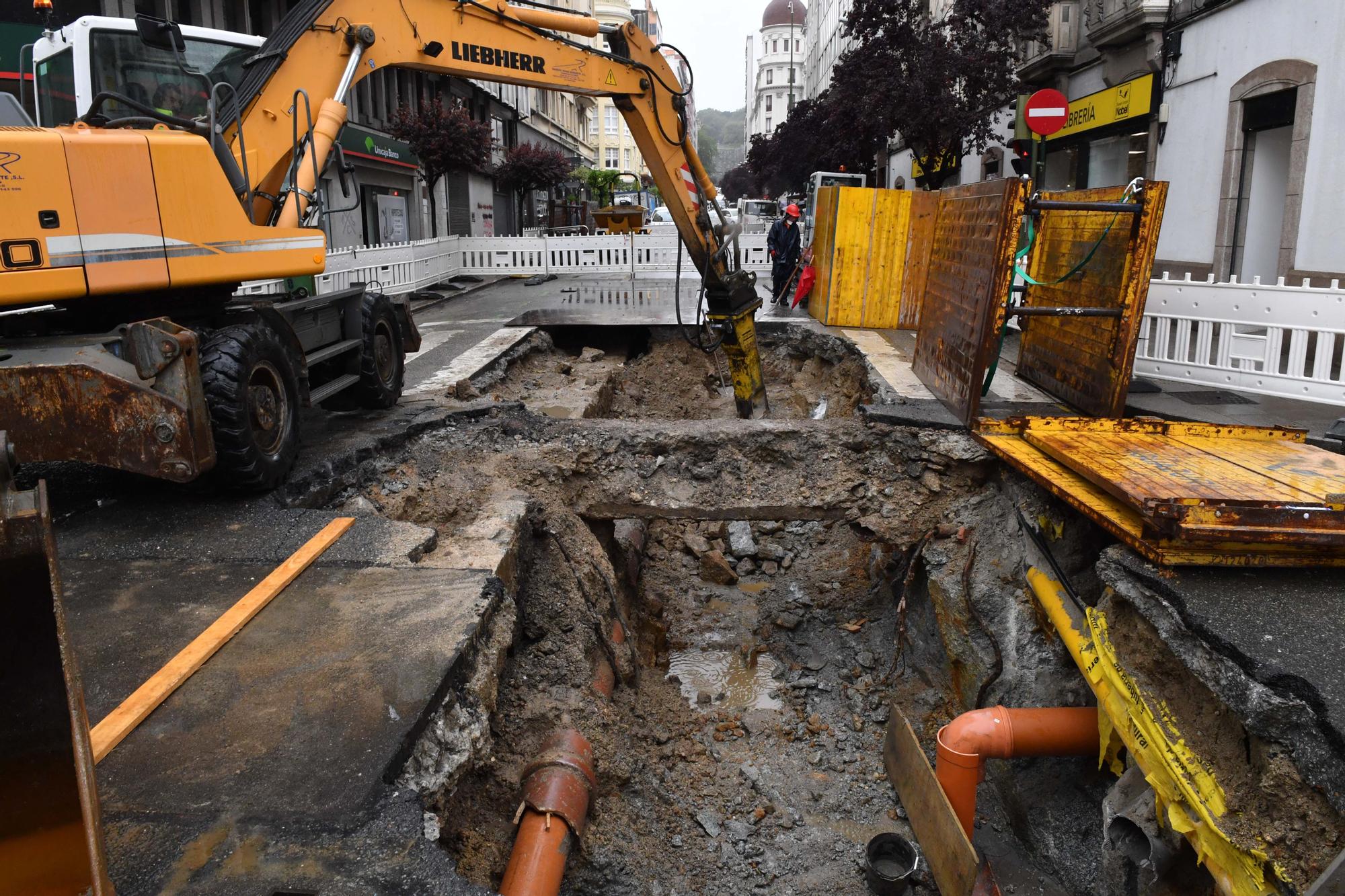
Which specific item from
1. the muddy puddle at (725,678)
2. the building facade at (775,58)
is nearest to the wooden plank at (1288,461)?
the muddy puddle at (725,678)

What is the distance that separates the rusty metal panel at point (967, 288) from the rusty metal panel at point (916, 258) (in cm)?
308

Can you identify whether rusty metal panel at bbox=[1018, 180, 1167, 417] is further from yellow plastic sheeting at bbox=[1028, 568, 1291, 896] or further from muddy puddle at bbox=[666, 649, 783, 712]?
muddy puddle at bbox=[666, 649, 783, 712]

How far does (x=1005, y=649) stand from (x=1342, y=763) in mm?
2596

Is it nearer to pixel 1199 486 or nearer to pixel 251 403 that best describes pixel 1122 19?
pixel 1199 486

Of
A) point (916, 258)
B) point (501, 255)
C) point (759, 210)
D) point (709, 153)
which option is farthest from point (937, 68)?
point (709, 153)

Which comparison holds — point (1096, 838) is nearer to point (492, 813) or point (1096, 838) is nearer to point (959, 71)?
point (492, 813)

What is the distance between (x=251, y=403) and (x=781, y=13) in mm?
106564

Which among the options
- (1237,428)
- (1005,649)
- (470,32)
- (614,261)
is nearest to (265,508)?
(470,32)

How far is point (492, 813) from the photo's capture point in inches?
128

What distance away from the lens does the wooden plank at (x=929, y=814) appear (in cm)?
399

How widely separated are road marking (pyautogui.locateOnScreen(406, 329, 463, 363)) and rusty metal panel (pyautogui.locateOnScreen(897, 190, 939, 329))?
567 cm

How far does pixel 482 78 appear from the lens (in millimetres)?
6668

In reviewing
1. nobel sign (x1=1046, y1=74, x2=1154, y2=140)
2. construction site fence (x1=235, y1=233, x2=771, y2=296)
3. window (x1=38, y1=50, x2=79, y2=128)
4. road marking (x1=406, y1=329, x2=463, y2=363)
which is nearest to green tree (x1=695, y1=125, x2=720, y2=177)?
construction site fence (x1=235, y1=233, x2=771, y2=296)

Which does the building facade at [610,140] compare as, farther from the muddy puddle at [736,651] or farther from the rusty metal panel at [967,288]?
the muddy puddle at [736,651]
